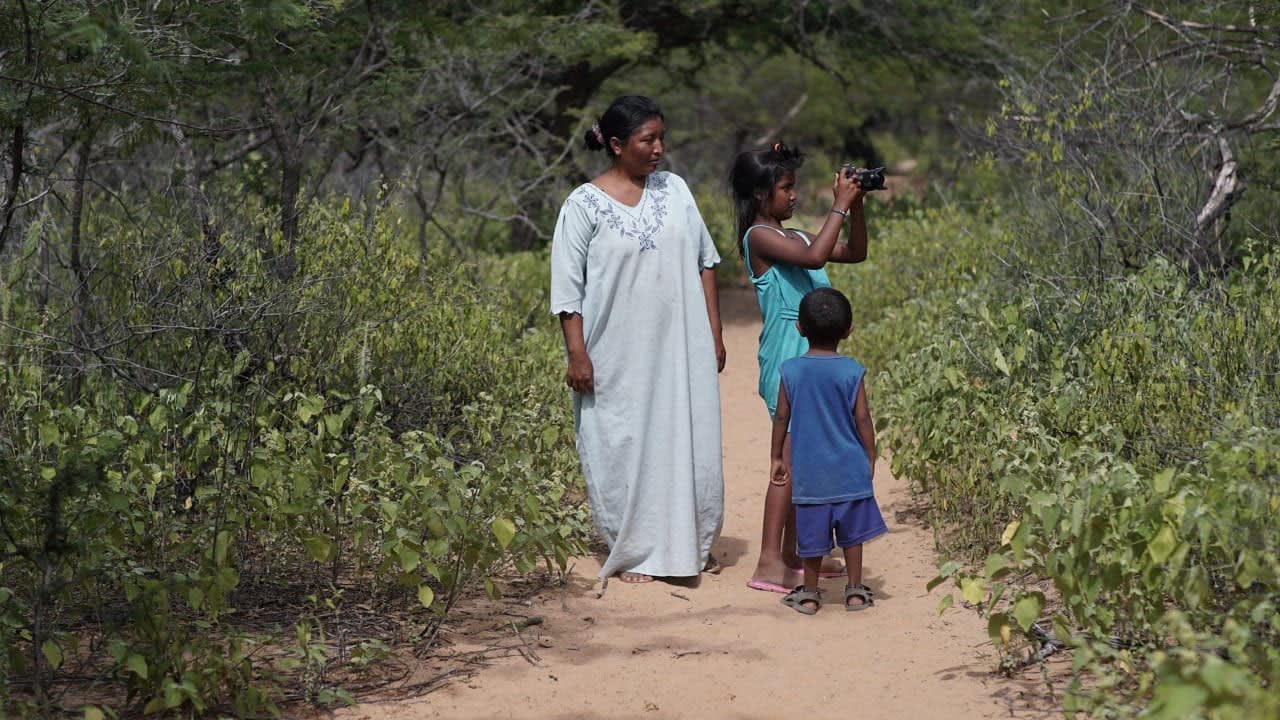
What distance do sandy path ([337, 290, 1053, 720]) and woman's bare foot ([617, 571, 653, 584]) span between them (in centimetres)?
4

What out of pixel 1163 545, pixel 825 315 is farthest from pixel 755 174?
pixel 1163 545

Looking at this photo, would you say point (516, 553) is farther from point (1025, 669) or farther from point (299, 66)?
point (299, 66)

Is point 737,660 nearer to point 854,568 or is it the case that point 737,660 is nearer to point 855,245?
point 854,568

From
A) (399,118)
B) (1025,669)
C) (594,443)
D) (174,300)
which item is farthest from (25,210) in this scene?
(1025,669)

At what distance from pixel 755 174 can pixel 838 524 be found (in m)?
1.29

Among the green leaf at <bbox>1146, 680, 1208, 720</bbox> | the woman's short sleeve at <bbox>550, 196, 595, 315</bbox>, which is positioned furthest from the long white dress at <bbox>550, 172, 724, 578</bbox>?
the green leaf at <bbox>1146, 680, 1208, 720</bbox>

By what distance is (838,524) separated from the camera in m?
4.63

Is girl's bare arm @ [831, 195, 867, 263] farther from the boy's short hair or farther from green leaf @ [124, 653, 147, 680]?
green leaf @ [124, 653, 147, 680]

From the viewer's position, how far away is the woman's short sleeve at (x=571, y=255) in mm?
4926

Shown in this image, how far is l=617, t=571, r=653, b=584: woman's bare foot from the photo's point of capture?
5012mm

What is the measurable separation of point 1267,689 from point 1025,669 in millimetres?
884

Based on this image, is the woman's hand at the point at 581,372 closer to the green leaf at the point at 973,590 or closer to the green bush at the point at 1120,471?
the green bush at the point at 1120,471

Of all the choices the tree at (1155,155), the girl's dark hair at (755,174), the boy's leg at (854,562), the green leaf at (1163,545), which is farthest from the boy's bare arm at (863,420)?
the tree at (1155,155)

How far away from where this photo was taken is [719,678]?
4.06 metres
